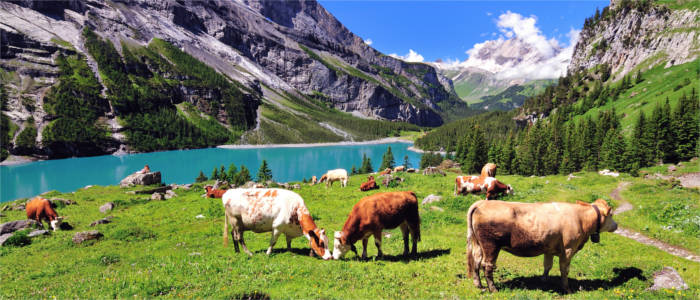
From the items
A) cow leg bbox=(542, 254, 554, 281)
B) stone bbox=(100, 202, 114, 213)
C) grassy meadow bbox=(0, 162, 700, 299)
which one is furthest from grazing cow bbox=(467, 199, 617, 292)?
stone bbox=(100, 202, 114, 213)

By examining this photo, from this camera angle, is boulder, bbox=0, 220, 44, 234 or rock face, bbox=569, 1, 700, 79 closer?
boulder, bbox=0, 220, 44, 234

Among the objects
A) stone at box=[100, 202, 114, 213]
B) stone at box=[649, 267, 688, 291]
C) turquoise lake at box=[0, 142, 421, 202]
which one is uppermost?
stone at box=[649, 267, 688, 291]

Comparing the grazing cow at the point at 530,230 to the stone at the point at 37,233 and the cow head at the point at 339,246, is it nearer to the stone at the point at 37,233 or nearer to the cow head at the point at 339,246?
the cow head at the point at 339,246

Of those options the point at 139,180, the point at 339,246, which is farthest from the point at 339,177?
the point at 139,180

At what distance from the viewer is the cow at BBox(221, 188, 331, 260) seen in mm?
11102

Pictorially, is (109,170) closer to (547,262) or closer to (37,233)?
(37,233)

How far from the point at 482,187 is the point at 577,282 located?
535 inches

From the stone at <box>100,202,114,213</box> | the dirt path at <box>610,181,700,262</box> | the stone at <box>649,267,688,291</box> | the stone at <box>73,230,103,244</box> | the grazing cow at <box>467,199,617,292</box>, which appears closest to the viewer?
the stone at <box>649,267,688,291</box>

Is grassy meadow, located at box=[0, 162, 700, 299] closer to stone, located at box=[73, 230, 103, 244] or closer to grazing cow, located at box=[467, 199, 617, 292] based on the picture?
stone, located at box=[73, 230, 103, 244]

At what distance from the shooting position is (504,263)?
10.5 metres

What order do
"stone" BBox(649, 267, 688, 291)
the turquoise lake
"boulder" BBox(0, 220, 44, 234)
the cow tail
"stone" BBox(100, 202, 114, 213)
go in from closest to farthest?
"stone" BBox(649, 267, 688, 291), the cow tail, "boulder" BBox(0, 220, 44, 234), "stone" BBox(100, 202, 114, 213), the turquoise lake

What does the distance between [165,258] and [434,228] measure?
539 inches

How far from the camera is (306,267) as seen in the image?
947 centimetres

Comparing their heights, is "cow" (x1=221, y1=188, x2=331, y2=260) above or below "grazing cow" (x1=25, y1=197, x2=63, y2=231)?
above
